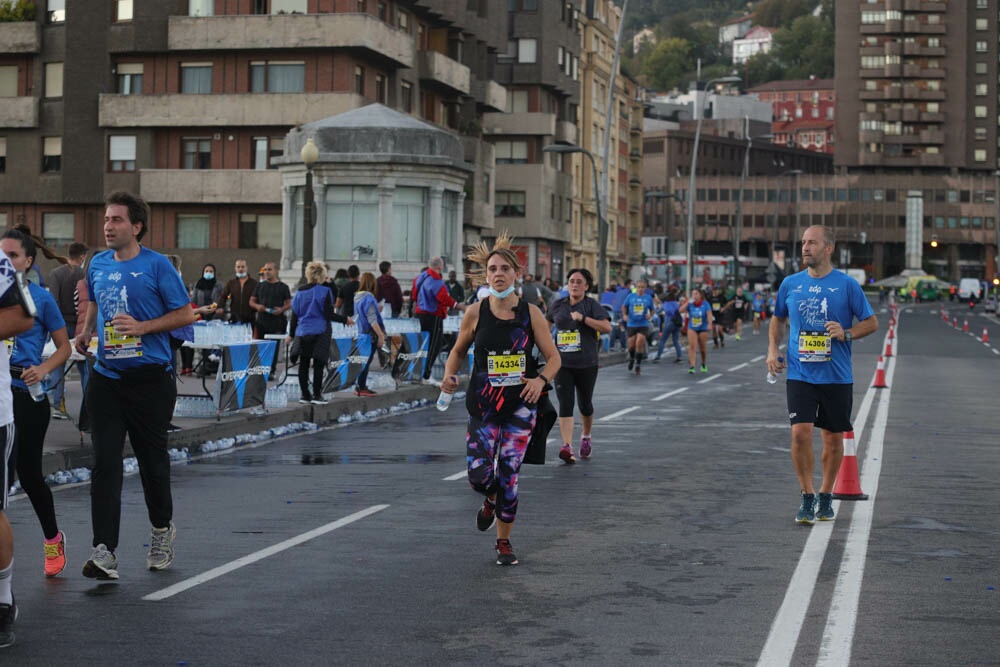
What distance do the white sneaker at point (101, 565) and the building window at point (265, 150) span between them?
50.1 m

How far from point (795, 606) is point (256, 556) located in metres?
3.15

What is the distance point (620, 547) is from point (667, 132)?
154 meters

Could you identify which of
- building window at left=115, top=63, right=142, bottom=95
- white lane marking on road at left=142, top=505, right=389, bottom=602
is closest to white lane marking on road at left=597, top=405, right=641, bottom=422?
white lane marking on road at left=142, top=505, right=389, bottom=602

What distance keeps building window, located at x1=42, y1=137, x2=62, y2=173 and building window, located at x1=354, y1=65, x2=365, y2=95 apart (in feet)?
38.3

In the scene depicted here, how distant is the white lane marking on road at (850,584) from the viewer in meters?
6.76

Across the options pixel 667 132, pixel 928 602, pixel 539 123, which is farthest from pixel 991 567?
pixel 667 132

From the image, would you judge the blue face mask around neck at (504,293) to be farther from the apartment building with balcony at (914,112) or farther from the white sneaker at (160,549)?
the apartment building with balcony at (914,112)

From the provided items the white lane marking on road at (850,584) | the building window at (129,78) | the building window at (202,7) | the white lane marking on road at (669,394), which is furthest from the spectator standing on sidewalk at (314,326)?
the building window at (129,78)

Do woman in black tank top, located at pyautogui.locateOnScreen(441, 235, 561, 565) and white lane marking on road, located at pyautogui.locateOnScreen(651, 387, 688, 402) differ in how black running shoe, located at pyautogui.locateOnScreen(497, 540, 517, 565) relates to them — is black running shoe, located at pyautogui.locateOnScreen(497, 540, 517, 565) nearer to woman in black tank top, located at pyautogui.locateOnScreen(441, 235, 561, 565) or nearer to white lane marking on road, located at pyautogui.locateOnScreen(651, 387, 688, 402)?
woman in black tank top, located at pyautogui.locateOnScreen(441, 235, 561, 565)

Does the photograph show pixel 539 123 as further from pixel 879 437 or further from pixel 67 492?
pixel 67 492

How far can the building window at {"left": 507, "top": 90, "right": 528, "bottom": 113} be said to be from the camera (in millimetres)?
81875

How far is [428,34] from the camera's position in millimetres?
64688

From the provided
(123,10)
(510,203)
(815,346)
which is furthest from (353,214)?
(510,203)

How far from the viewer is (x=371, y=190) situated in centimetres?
3691
